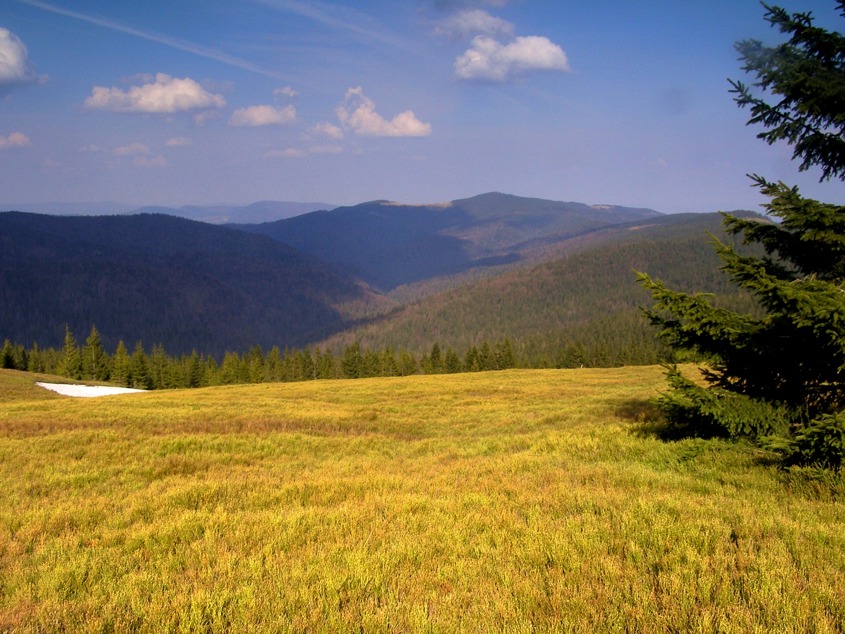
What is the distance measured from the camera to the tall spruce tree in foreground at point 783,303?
8.36m

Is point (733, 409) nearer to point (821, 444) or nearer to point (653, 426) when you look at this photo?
point (821, 444)

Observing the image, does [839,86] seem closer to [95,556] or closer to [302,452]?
[95,556]

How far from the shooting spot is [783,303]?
25.4ft

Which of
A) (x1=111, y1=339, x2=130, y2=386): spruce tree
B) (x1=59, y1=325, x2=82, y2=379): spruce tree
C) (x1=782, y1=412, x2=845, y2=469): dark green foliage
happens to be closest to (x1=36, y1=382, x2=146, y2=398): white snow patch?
(x1=59, y1=325, x2=82, y2=379): spruce tree

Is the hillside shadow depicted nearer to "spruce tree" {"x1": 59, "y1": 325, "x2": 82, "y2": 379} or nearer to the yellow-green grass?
the yellow-green grass

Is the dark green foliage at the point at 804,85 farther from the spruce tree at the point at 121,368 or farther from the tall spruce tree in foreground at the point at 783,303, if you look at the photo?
the spruce tree at the point at 121,368

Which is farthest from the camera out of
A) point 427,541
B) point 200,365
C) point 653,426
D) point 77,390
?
point 200,365

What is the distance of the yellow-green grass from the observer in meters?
4.40

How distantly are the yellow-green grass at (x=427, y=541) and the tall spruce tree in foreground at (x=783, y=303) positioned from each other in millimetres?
1021

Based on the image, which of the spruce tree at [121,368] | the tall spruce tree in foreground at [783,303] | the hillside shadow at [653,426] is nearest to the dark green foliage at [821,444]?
the tall spruce tree in foreground at [783,303]

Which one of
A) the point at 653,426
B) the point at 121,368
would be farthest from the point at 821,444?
the point at 121,368

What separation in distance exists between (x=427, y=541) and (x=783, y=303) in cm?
695

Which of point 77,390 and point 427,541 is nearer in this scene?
point 427,541

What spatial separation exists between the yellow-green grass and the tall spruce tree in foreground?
3.35 ft
